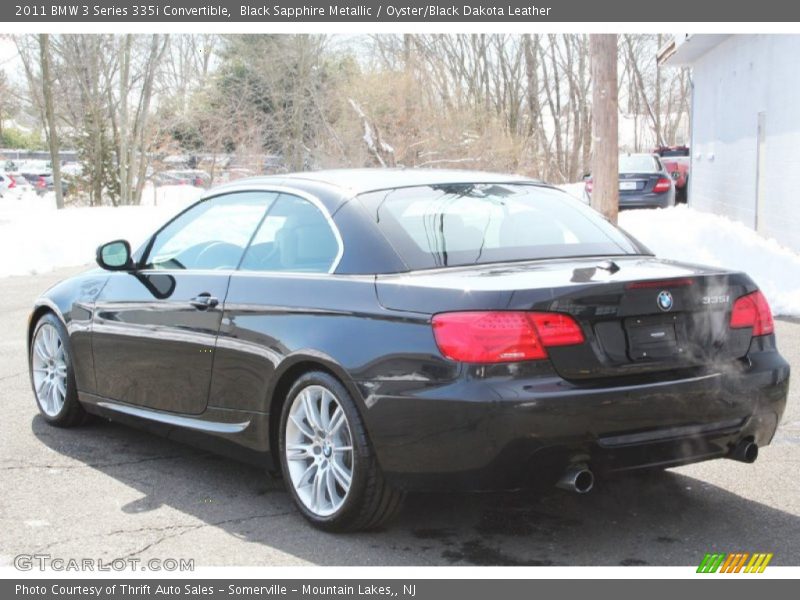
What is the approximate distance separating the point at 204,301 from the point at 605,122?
1109 cm

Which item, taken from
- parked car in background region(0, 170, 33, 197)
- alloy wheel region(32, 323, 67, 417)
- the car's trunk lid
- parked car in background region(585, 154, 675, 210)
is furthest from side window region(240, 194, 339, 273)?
parked car in background region(0, 170, 33, 197)

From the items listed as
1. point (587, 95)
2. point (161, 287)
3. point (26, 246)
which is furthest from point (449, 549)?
point (587, 95)

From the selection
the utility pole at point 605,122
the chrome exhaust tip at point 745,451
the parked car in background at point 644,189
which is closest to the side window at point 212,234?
the chrome exhaust tip at point 745,451

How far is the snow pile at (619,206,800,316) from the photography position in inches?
489

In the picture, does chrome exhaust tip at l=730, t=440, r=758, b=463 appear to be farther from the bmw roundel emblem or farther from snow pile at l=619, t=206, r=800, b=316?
snow pile at l=619, t=206, r=800, b=316

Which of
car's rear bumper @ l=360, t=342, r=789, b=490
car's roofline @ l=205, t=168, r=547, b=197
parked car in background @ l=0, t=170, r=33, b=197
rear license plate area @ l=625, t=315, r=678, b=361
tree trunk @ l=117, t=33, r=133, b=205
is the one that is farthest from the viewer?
parked car in background @ l=0, t=170, r=33, b=197

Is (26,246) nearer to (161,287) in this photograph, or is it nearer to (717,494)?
(161,287)

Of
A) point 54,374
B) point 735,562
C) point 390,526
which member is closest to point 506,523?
point 390,526

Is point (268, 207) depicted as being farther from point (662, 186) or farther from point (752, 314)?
point (662, 186)

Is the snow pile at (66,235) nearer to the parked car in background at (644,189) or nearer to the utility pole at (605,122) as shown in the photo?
the utility pole at (605,122)

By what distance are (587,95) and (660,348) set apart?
49.9 m

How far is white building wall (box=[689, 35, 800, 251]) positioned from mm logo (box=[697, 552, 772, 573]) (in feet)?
42.8

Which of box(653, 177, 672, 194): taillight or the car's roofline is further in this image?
box(653, 177, 672, 194): taillight

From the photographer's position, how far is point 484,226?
501 cm
